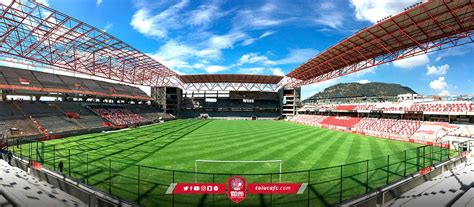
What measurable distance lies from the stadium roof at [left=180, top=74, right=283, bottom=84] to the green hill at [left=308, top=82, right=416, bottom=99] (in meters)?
61.2

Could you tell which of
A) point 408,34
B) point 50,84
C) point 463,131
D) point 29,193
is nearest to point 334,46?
point 408,34

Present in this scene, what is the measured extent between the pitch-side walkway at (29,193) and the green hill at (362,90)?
411 ft

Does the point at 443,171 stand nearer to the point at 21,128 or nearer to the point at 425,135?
the point at 425,135

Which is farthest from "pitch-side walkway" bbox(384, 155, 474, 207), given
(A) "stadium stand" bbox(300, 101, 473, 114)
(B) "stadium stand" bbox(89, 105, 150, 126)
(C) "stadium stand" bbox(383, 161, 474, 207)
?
(B) "stadium stand" bbox(89, 105, 150, 126)

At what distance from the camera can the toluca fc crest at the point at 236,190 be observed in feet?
30.4

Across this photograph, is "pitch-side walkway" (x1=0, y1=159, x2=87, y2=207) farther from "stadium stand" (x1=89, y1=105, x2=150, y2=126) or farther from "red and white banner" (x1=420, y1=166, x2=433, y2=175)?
"stadium stand" (x1=89, y1=105, x2=150, y2=126)

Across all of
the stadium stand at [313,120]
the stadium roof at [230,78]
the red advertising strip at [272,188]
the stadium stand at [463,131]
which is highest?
the stadium roof at [230,78]

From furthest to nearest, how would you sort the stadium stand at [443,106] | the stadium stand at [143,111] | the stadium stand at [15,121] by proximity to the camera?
the stadium stand at [143,111], the stadium stand at [443,106], the stadium stand at [15,121]

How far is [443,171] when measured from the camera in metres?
14.7

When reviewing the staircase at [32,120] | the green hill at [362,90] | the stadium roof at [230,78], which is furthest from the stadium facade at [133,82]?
the green hill at [362,90]

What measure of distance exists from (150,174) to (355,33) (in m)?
27.9

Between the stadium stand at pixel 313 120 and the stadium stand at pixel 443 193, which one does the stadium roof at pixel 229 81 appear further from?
the stadium stand at pixel 443 193

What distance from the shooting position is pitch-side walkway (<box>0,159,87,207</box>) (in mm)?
9102

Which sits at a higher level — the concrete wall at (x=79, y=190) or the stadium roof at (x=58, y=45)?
the stadium roof at (x=58, y=45)
